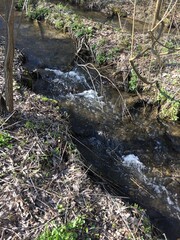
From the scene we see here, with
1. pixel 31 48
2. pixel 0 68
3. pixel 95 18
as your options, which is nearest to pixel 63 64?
pixel 31 48

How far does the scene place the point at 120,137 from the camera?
6.69m

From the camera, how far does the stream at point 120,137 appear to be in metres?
5.30

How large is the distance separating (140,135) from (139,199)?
195 cm

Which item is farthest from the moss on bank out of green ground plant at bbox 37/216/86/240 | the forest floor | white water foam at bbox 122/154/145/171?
green ground plant at bbox 37/216/86/240

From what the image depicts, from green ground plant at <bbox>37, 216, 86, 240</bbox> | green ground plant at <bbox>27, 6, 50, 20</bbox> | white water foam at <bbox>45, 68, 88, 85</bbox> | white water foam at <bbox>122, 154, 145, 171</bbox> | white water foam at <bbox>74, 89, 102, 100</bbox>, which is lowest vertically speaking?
white water foam at <bbox>122, 154, 145, 171</bbox>

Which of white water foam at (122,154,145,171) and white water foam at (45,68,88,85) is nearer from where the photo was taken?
white water foam at (122,154,145,171)

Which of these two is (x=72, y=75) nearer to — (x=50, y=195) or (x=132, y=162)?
(x=132, y=162)

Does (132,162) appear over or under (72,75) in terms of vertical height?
under

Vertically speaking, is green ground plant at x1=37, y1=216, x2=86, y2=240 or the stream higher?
green ground plant at x1=37, y1=216, x2=86, y2=240

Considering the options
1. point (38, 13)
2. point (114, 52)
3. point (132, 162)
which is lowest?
point (132, 162)

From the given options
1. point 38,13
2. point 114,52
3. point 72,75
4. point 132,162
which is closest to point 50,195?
point 132,162

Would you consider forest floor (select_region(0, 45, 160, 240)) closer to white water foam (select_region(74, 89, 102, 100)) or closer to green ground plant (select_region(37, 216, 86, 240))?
green ground plant (select_region(37, 216, 86, 240))

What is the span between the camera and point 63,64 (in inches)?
371

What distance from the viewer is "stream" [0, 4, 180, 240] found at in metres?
5.30
